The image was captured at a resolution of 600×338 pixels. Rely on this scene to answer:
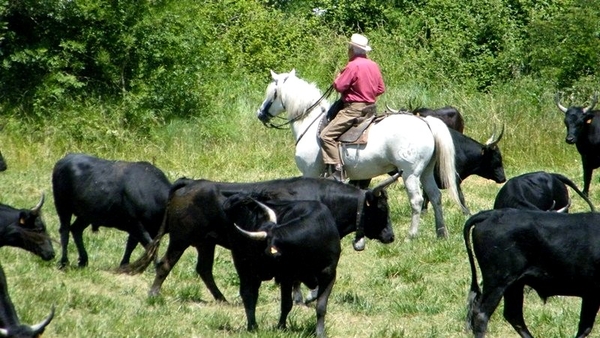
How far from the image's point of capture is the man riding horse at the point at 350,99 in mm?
15445

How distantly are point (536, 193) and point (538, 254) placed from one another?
11.8 feet

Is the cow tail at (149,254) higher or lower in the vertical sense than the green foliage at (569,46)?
higher

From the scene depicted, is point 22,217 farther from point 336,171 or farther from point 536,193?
point 336,171

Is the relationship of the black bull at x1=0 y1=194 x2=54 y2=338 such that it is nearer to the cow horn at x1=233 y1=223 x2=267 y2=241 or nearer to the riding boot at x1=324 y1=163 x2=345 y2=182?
the cow horn at x1=233 y1=223 x2=267 y2=241

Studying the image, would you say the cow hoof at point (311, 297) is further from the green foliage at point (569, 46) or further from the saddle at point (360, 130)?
the green foliage at point (569, 46)

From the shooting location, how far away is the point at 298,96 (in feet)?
53.9

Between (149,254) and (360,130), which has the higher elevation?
(149,254)

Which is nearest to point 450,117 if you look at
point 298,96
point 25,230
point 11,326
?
point 298,96

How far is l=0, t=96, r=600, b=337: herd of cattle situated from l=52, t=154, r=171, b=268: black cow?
13 mm

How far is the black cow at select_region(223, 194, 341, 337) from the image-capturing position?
9312 millimetres

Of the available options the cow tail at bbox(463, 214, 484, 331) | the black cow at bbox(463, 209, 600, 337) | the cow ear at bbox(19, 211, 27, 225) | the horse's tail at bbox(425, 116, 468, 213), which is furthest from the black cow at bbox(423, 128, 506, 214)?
the cow ear at bbox(19, 211, 27, 225)

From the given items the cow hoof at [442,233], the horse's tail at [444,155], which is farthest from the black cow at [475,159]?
the cow hoof at [442,233]

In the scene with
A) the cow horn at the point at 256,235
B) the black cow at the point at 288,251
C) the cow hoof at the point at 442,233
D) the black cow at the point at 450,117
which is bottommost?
the black cow at the point at 450,117

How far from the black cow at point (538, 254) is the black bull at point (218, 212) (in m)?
1.90
